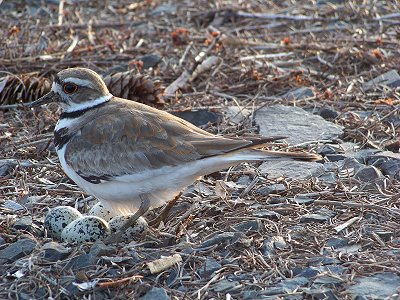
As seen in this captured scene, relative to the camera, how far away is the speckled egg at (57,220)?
5.13 m

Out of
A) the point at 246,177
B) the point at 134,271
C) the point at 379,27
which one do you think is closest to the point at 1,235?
the point at 134,271

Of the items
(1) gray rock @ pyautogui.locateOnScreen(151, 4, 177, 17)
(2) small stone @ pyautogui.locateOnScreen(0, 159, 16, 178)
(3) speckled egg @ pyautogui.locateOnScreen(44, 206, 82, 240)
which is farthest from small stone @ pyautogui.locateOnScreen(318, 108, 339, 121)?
(1) gray rock @ pyautogui.locateOnScreen(151, 4, 177, 17)

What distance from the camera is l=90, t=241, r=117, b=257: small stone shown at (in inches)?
189

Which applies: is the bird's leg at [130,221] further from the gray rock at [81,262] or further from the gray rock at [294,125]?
the gray rock at [294,125]

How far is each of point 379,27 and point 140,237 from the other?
5.10m

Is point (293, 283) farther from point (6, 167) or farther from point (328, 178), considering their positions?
point (6, 167)

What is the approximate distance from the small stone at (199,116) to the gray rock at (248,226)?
6.78 ft

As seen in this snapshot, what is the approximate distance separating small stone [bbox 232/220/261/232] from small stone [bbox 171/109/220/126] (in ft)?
6.78

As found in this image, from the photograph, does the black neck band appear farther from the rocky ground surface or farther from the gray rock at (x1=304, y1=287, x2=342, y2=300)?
the gray rock at (x1=304, y1=287, x2=342, y2=300)

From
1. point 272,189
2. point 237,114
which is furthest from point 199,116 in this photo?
point 272,189

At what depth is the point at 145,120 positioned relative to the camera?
5.34 m

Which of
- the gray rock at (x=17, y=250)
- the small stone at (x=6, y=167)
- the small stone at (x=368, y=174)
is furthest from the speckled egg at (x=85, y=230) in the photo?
the small stone at (x=368, y=174)

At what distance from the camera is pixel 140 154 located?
17.1 ft

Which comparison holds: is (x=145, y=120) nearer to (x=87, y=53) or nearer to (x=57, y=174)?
(x=57, y=174)
